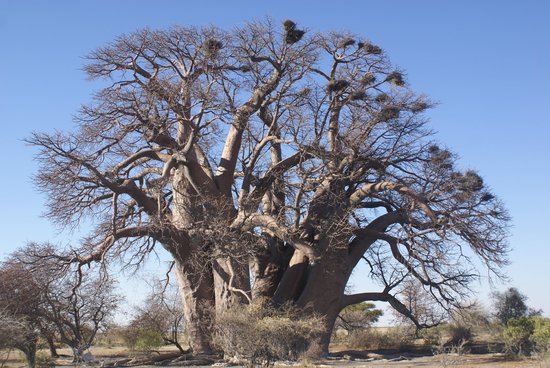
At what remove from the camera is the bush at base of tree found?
13.8 meters

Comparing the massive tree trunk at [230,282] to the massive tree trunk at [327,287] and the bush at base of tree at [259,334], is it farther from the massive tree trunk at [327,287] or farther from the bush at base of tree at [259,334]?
the bush at base of tree at [259,334]

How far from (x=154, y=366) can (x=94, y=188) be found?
18.5ft

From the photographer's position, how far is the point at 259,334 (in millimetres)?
13734

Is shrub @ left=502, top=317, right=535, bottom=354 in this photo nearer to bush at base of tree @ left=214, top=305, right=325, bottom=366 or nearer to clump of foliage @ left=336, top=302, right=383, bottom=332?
bush at base of tree @ left=214, top=305, right=325, bottom=366

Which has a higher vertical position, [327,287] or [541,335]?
[327,287]

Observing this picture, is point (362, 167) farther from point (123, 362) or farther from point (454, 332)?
point (454, 332)

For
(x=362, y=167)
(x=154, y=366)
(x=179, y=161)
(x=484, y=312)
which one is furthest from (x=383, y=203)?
(x=484, y=312)

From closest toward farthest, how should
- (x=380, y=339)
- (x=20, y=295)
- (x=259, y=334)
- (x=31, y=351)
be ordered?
(x=259, y=334)
(x=31, y=351)
(x=20, y=295)
(x=380, y=339)

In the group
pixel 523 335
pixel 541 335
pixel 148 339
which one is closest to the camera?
pixel 541 335

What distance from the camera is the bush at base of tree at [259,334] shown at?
1378 centimetres

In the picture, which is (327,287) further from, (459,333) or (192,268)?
(459,333)

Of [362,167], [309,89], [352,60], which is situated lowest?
[362,167]

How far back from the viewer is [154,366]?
68.3 feet

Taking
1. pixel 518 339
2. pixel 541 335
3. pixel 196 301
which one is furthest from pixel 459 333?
pixel 196 301
